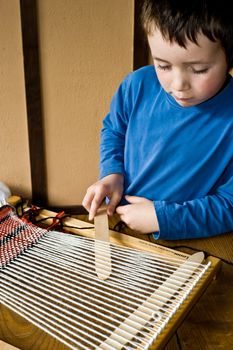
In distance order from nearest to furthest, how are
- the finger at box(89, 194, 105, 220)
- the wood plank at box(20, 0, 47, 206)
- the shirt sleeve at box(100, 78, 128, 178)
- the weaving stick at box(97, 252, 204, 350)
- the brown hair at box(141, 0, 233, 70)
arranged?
1. the weaving stick at box(97, 252, 204, 350)
2. the brown hair at box(141, 0, 233, 70)
3. the finger at box(89, 194, 105, 220)
4. the shirt sleeve at box(100, 78, 128, 178)
5. the wood plank at box(20, 0, 47, 206)

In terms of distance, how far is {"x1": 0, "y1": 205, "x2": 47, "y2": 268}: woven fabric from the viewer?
0.76 meters

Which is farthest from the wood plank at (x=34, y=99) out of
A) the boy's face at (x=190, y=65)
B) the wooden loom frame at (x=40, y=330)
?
the wooden loom frame at (x=40, y=330)

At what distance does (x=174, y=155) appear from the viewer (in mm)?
936

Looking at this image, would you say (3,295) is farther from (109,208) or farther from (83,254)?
(109,208)

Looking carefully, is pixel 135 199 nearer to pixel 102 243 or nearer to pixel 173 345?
pixel 102 243

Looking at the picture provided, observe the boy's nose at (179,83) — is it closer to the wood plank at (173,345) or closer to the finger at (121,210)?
the finger at (121,210)

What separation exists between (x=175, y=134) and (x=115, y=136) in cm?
19

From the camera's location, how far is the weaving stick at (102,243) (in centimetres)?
70

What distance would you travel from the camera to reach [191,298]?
625 mm

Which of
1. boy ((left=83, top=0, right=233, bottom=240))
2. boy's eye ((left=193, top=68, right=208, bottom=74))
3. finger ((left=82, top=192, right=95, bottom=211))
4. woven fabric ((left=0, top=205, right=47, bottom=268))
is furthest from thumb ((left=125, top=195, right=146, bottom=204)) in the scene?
boy's eye ((left=193, top=68, right=208, bottom=74))

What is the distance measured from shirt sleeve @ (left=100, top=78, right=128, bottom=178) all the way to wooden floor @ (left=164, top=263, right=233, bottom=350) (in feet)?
1.26

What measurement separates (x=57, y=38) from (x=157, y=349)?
1.19m

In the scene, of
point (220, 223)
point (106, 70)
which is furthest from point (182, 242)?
point (106, 70)

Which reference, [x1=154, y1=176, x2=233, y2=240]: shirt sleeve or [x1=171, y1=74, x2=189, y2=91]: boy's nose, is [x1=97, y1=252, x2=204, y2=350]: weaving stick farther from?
[x1=171, y1=74, x2=189, y2=91]: boy's nose
